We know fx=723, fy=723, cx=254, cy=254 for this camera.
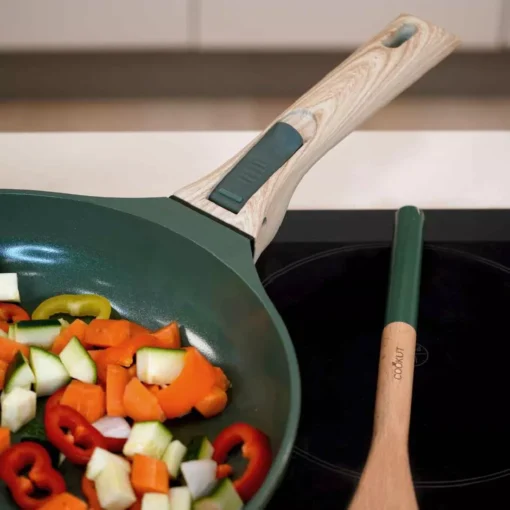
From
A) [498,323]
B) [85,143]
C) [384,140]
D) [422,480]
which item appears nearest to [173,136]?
[85,143]

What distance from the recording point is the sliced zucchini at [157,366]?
2.52 ft

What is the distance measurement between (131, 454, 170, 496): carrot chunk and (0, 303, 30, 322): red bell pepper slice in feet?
0.86

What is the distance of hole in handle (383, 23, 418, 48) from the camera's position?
0.97 m

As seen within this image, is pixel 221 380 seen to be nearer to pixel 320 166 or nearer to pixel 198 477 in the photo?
pixel 198 477

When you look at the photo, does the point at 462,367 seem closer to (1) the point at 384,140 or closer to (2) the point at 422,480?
(2) the point at 422,480

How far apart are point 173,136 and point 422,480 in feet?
2.28

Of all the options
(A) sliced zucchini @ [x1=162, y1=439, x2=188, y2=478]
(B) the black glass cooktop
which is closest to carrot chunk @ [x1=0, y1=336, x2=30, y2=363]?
(A) sliced zucchini @ [x1=162, y1=439, x2=188, y2=478]

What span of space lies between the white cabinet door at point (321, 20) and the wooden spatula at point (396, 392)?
0.41 meters

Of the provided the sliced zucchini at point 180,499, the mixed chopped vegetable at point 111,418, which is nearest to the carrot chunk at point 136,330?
the mixed chopped vegetable at point 111,418

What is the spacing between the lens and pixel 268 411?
2.40ft

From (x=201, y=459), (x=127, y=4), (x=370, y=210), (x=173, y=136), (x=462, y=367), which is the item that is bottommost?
(x=201, y=459)

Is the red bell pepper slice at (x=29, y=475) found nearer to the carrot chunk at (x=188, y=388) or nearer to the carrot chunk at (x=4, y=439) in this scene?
the carrot chunk at (x=4, y=439)

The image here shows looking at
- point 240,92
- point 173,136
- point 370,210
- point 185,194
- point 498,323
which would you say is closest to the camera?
point 185,194

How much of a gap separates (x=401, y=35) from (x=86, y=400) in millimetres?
622
